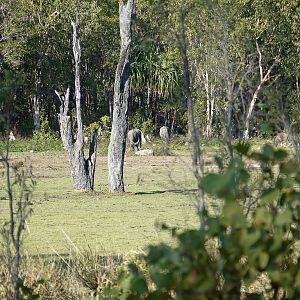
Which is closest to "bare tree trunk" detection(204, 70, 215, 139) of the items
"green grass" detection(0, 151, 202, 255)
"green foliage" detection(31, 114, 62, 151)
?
"green grass" detection(0, 151, 202, 255)

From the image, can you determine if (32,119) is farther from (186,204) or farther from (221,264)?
(221,264)

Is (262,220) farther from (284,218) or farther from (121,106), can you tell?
(121,106)

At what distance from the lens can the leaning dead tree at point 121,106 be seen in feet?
64.8

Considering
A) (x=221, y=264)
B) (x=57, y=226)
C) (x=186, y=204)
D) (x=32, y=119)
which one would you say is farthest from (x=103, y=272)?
(x=32, y=119)

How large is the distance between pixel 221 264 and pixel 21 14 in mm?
39076

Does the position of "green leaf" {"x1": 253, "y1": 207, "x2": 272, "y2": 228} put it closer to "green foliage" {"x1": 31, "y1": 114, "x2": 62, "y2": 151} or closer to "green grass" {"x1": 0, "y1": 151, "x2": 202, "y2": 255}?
"green grass" {"x1": 0, "y1": 151, "x2": 202, "y2": 255}

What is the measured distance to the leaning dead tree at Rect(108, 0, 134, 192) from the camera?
1975 cm

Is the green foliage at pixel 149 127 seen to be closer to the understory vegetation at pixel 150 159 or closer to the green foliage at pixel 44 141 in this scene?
the understory vegetation at pixel 150 159

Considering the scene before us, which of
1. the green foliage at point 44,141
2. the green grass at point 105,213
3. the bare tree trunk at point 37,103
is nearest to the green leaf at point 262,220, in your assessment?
the green grass at point 105,213

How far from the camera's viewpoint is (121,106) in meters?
19.9

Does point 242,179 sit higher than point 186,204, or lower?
higher

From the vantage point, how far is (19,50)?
4131 cm

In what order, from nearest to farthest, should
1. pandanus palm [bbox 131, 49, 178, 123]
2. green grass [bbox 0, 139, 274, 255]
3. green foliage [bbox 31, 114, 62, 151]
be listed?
1. green grass [bbox 0, 139, 274, 255]
2. green foliage [bbox 31, 114, 62, 151]
3. pandanus palm [bbox 131, 49, 178, 123]

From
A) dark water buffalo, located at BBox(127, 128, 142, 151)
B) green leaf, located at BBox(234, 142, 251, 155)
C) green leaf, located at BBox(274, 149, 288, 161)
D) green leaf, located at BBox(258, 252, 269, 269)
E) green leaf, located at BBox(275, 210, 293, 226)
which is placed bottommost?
dark water buffalo, located at BBox(127, 128, 142, 151)
